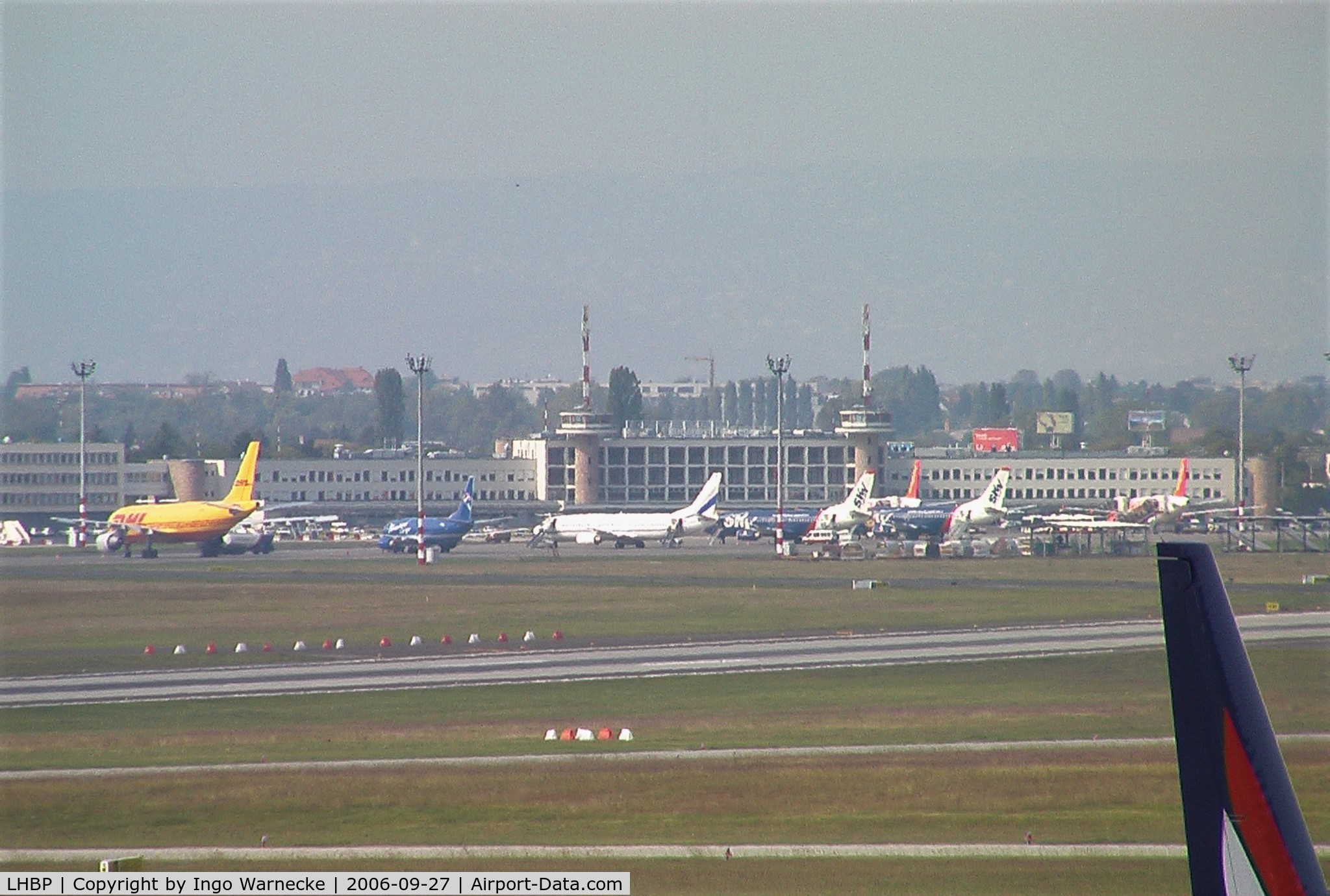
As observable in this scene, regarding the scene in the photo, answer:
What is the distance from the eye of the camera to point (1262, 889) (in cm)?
785

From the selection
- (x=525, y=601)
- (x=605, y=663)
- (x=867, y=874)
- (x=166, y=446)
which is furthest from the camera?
(x=166, y=446)

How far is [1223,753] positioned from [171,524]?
4213 inches

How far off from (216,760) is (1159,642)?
31681 mm

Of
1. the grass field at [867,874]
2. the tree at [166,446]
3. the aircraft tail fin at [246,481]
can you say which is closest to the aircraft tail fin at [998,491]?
the aircraft tail fin at [246,481]

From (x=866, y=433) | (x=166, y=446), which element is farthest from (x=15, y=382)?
(x=866, y=433)

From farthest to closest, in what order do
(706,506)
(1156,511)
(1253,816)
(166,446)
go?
(166,446) < (706,506) < (1156,511) < (1253,816)

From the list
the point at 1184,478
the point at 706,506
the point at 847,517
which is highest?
the point at 1184,478

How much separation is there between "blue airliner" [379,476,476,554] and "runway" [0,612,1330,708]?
6703 centimetres

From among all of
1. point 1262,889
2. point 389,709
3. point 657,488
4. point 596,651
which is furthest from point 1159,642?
point 657,488

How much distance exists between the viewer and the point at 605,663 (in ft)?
149

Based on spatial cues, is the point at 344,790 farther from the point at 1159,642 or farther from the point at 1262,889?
the point at 1159,642

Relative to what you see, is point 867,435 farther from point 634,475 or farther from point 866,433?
point 634,475
